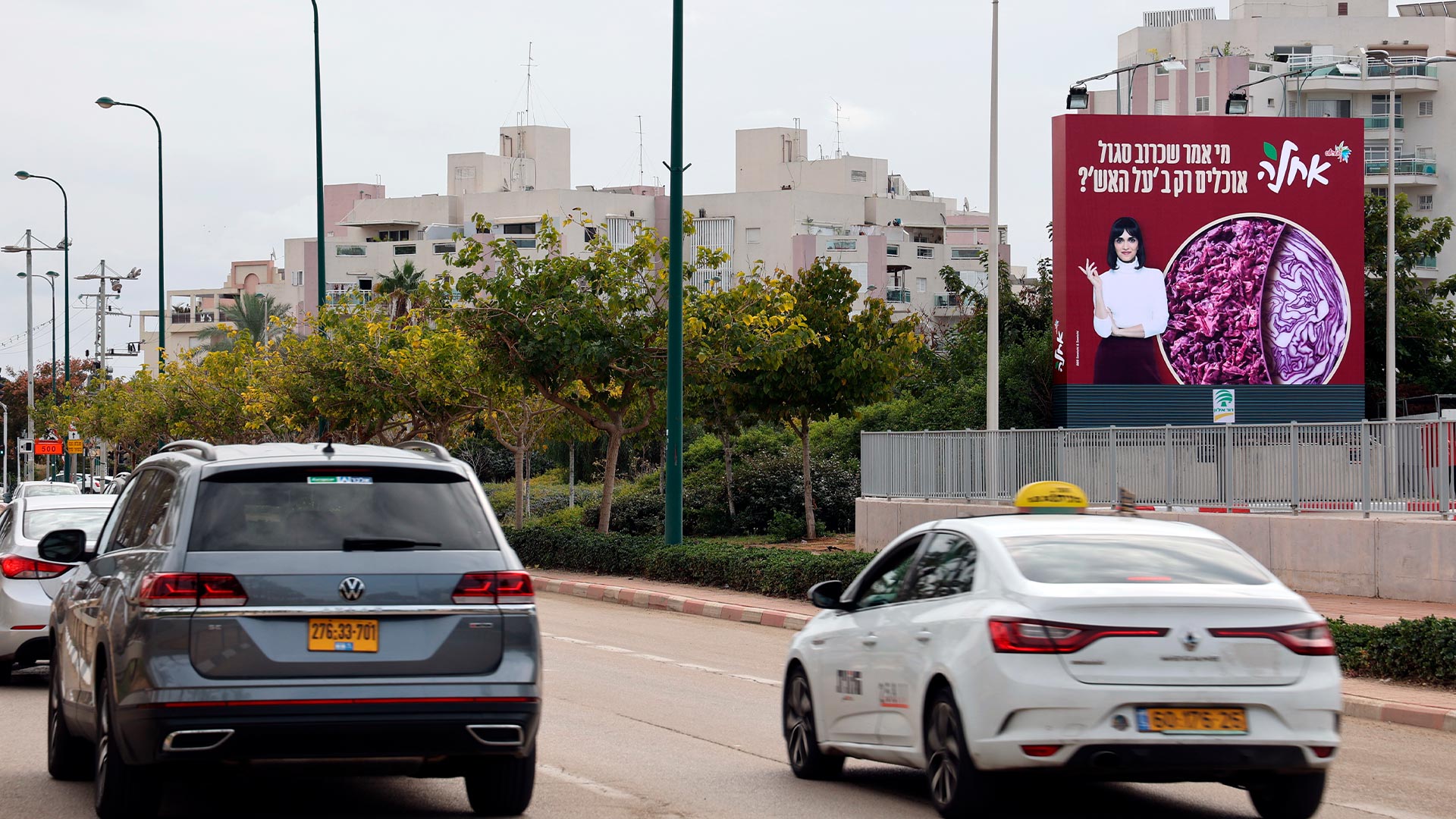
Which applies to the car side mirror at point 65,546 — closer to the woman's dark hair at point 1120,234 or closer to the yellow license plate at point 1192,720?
the yellow license plate at point 1192,720

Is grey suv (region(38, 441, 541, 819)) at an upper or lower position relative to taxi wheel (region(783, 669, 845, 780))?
upper

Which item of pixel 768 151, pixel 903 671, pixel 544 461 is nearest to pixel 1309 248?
pixel 903 671

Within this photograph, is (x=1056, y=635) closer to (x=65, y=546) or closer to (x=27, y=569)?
(x=65, y=546)

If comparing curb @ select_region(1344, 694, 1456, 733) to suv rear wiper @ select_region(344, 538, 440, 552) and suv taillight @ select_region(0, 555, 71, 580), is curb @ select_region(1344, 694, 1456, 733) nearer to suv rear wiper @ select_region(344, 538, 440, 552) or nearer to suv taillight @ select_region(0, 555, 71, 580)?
suv rear wiper @ select_region(344, 538, 440, 552)

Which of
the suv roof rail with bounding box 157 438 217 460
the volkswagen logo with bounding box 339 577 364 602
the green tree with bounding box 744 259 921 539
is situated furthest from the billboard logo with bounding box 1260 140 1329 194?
the volkswagen logo with bounding box 339 577 364 602

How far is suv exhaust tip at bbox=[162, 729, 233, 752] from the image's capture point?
23.0 ft

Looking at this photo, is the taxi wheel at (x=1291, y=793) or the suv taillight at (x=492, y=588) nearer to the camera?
the suv taillight at (x=492, y=588)

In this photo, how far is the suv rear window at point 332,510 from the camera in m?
7.34

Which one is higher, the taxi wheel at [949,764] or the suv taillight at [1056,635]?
the suv taillight at [1056,635]

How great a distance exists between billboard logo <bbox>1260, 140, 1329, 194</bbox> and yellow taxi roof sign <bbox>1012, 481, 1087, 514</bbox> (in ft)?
100

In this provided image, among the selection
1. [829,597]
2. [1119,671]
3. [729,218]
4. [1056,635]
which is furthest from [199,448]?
[729,218]

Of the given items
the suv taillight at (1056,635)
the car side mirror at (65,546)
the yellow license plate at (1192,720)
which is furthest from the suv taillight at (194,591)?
the yellow license plate at (1192,720)

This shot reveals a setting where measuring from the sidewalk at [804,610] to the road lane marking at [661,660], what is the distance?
9.76 ft

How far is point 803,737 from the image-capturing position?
9.66 metres
